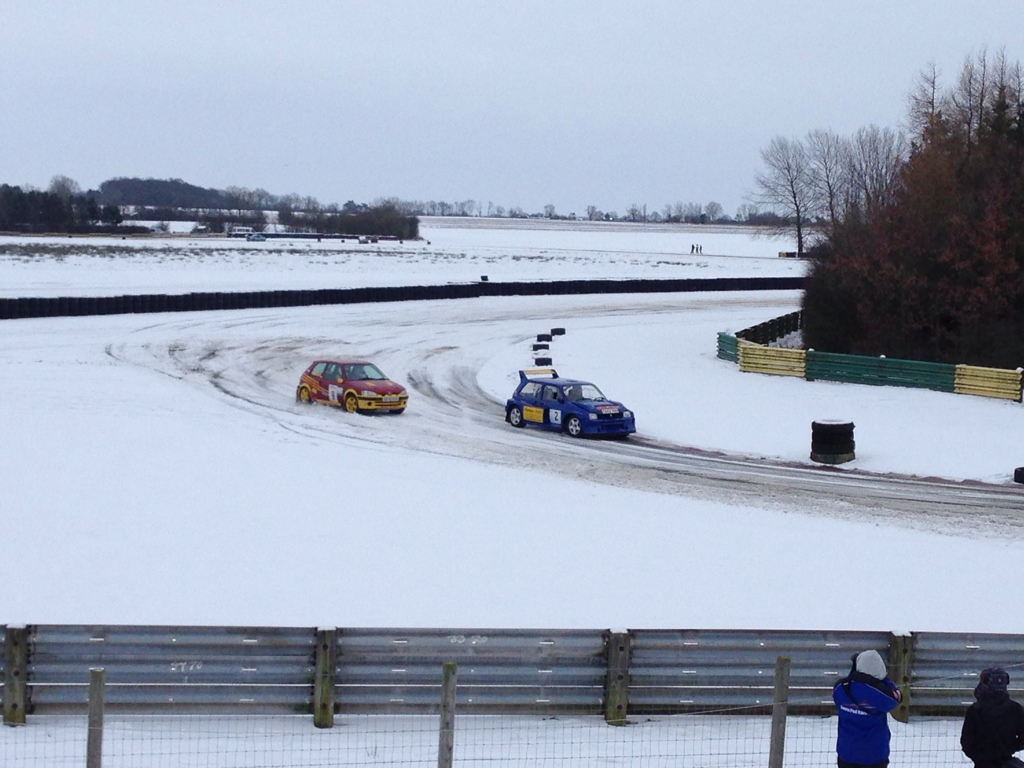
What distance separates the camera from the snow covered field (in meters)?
12.6

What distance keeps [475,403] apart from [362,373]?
324 centimetres

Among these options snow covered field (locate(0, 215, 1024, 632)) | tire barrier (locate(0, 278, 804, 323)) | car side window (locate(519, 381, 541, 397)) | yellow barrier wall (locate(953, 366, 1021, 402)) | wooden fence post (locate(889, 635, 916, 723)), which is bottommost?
snow covered field (locate(0, 215, 1024, 632))

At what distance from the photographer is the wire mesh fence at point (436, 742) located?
7.83 meters

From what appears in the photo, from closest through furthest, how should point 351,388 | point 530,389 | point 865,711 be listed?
point 865,711
point 530,389
point 351,388

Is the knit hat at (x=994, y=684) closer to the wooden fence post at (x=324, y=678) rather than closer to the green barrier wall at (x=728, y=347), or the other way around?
the wooden fence post at (x=324, y=678)

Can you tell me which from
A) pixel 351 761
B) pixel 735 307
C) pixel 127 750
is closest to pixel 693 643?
pixel 351 761

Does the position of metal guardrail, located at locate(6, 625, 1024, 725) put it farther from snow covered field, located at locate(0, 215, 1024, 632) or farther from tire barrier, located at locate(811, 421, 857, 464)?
tire barrier, located at locate(811, 421, 857, 464)

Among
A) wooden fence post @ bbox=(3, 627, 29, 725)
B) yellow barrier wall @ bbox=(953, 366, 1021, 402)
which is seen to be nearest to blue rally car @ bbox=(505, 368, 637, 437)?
yellow barrier wall @ bbox=(953, 366, 1021, 402)

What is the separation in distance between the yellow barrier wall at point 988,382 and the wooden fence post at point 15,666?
25.4 metres

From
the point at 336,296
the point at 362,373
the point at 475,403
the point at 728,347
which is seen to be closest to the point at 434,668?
the point at 362,373

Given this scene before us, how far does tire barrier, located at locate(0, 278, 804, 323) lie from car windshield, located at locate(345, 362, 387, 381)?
66.2ft

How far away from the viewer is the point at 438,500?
17.5m

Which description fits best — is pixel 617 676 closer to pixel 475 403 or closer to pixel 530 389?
pixel 530 389

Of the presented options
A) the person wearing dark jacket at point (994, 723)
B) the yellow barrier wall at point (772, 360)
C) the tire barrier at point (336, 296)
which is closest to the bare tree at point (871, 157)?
the tire barrier at point (336, 296)
